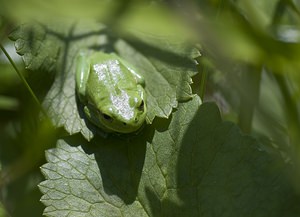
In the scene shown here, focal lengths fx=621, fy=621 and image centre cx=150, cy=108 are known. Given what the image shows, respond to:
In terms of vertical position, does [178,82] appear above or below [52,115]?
above

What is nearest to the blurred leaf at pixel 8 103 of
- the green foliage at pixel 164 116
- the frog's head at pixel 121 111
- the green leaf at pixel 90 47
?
the green foliage at pixel 164 116

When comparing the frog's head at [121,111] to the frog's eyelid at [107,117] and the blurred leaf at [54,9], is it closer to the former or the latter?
the frog's eyelid at [107,117]

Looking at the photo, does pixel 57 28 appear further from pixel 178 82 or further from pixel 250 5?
pixel 250 5

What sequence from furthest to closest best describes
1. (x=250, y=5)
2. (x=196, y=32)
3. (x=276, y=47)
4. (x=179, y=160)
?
(x=250, y=5) → (x=276, y=47) → (x=196, y=32) → (x=179, y=160)

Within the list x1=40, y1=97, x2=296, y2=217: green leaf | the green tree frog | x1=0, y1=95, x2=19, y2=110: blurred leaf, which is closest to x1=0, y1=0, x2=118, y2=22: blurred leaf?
the green tree frog

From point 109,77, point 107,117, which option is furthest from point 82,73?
point 107,117

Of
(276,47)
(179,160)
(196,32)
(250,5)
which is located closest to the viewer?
(179,160)

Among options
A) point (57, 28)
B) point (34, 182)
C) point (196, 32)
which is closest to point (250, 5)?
point (196, 32)
